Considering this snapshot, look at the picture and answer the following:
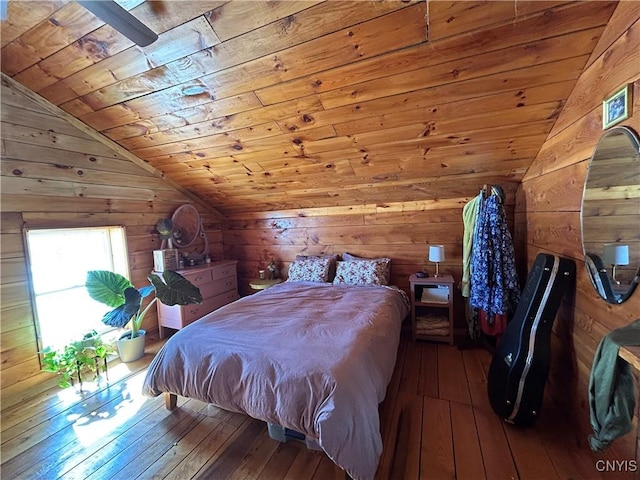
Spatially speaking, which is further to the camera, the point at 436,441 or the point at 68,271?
the point at 68,271

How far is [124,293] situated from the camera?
2.42 metres

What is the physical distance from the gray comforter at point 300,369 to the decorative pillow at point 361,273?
66cm

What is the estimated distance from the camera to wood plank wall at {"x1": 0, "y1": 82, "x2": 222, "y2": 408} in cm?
209

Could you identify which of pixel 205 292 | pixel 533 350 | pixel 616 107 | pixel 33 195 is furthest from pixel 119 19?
pixel 205 292

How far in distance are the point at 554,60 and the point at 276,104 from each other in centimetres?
162

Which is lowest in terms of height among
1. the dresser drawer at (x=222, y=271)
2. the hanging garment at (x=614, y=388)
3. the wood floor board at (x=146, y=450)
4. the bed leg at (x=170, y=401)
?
the wood floor board at (x=146, y=450)

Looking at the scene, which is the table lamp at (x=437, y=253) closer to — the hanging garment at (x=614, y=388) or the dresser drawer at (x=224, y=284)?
the hanging garment at (x=614, y=388)

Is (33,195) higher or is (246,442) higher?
(33,195)

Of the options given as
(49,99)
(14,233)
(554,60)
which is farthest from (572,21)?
(14,233)

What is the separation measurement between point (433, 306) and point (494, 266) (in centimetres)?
70

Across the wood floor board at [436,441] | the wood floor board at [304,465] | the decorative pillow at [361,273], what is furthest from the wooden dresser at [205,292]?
the wood floor board at [436,441]

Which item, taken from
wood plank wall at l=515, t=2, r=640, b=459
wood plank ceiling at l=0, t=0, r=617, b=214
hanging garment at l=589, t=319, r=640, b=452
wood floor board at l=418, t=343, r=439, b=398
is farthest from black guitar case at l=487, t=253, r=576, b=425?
wood plank ceiling at l=0, t=0, r=617, b=214

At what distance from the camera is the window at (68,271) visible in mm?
2363

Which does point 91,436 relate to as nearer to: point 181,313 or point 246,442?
point 246,442
